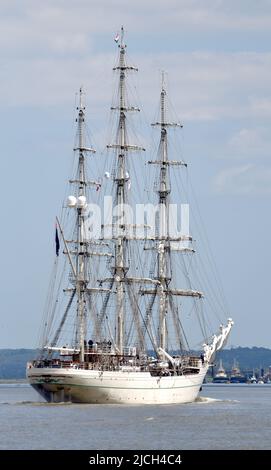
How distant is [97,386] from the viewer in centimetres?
16875

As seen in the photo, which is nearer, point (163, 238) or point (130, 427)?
point (130, 427)

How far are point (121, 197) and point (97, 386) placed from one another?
2394 centimetres

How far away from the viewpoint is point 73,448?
364ft

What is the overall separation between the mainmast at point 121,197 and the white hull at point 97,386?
7.13 metres

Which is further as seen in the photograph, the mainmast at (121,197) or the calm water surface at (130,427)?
the mainmast at (121,197)

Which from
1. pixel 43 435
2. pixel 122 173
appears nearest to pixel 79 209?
pixel 122 173

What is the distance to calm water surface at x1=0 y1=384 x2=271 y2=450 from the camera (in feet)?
381

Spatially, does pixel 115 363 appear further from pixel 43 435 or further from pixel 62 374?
pixel 43 435

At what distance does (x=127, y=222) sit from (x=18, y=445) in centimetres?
7032

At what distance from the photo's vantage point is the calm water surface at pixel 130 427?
116 meters

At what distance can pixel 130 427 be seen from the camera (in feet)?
433

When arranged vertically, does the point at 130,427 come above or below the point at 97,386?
below

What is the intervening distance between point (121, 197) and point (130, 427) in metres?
51.8

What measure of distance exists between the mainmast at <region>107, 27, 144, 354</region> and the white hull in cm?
713
